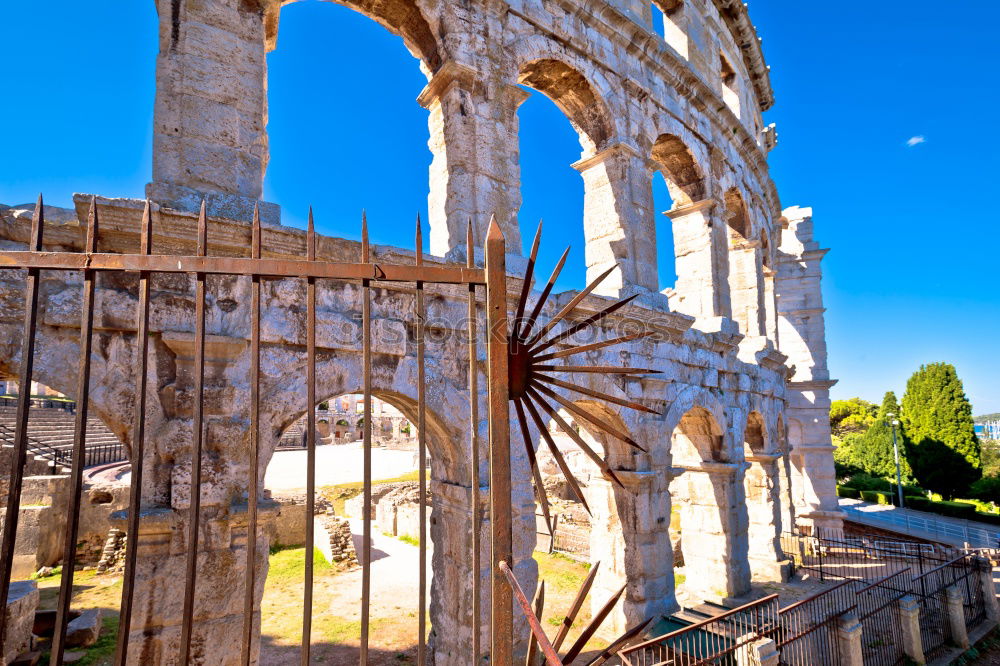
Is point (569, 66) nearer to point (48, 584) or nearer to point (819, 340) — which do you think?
point (48, 584)

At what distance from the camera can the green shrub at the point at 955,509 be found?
59.8 feet

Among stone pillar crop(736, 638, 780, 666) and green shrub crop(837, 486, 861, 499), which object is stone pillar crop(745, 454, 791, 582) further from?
green shrub crop(837, 486, 861, 499)

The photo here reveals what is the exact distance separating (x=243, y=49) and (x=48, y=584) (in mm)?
9655

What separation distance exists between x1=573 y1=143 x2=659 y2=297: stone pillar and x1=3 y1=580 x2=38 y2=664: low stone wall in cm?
773

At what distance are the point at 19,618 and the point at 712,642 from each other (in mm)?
7834

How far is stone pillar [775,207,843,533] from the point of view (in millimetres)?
15438

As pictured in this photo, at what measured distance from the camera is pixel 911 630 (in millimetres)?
7488

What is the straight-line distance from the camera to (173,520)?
3865 millimetres

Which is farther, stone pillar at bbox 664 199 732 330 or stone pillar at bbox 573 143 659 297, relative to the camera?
stone pillar at bbox 664 199 732 330

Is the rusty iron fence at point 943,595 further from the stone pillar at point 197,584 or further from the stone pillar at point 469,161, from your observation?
the stone pillar at point 197,584

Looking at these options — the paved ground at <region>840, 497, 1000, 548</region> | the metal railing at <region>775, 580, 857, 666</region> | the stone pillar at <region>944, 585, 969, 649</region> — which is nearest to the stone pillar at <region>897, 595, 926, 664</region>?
the stone pillar at <region>944, 585, 969, 649</region>

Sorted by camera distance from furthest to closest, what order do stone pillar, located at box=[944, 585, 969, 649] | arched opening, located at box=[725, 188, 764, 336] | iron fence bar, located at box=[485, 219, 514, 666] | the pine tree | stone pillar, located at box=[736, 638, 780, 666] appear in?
the pine tree → arched opening, located at box=[725, 188, 764, 336] → stone pillar, located at box=[944, 585, 969, 649] → stone pillar, located at box=[736, 638, 780, 666] → iron fence bar, located at box=[485, 219, 514, 666]

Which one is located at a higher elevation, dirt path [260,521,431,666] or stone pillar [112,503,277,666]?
stone pillar [112,503,277,666]

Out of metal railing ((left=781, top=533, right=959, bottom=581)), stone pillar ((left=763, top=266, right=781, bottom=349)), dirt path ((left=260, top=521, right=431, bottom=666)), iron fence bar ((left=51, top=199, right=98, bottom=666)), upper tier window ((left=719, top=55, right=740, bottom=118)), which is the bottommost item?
metal railing ((left=781, top=533, right=959, bottom=581))
